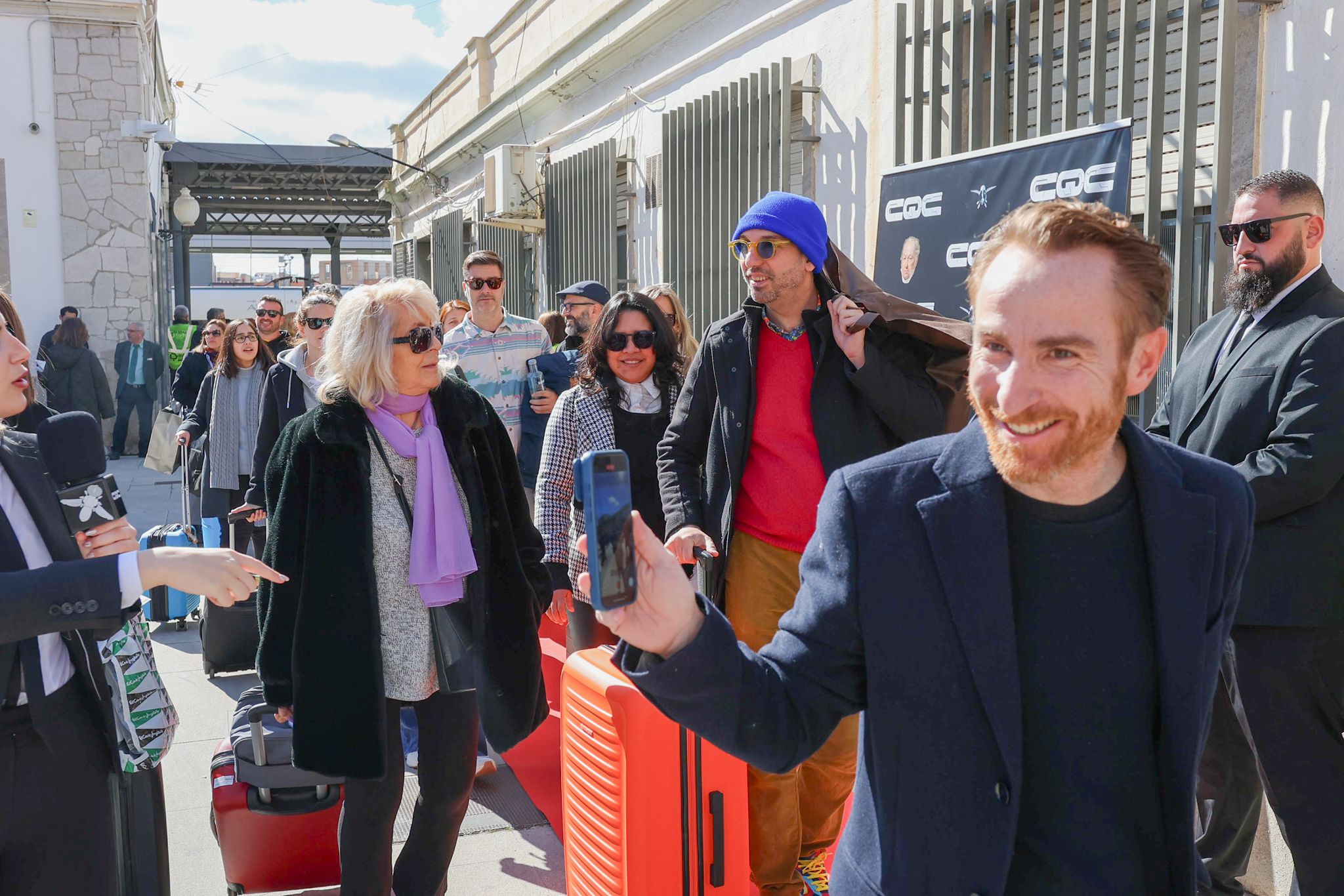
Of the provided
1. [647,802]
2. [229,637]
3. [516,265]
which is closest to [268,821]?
[647,802]

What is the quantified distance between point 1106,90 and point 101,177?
15684mm

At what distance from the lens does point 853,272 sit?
364 centimetres

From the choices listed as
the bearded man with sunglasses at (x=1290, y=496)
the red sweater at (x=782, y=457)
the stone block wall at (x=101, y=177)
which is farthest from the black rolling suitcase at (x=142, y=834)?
the stone block wall at (x=101, y=177)

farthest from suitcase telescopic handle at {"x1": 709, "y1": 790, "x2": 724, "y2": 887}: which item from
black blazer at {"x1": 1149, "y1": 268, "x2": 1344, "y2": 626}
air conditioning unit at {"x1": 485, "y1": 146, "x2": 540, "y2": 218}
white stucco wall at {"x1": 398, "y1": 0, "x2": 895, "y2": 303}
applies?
air conditioning unit at {"x1": 485, "y1": 146, "x2": 540, "y2": 218}

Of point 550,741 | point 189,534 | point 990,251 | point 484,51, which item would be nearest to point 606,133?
point 484,51

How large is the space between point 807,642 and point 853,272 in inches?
86.5

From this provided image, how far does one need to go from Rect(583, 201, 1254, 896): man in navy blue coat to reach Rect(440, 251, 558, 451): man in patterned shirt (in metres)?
5.21

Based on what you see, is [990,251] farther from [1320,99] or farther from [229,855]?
[1320,99]

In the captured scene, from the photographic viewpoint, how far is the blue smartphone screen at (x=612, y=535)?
1.39m

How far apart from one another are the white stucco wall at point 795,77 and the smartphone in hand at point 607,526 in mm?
6166

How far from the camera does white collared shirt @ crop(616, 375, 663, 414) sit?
445 centimetres

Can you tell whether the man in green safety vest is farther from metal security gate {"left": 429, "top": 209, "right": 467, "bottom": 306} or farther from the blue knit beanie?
the blue knit beanie

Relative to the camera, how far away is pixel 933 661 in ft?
5.16

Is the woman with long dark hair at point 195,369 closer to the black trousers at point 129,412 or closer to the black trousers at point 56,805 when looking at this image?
the black trousers at point 56,805
